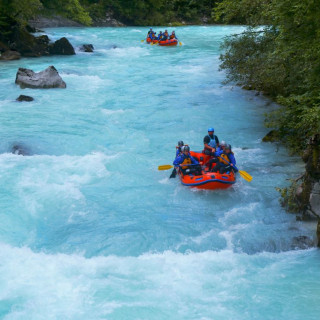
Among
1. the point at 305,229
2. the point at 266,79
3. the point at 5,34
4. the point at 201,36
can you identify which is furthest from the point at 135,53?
the point at 305,229

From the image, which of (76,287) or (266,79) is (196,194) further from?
(266,79)

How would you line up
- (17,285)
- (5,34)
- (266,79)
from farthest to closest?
A: 1. (5,34)
2. (266,79)
3. (17,285)

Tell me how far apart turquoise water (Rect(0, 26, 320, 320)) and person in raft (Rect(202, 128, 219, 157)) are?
0.86 m

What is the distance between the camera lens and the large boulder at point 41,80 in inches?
689

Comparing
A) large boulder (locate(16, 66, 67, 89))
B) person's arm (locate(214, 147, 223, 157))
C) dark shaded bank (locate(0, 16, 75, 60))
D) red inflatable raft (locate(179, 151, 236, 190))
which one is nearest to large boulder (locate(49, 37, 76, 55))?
dark shaded bank (locate(0, 16, 75, 60))

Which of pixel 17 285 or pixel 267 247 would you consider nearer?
pixel 17 285

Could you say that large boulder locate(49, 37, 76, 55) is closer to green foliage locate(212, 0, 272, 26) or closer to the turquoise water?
the turquoise water

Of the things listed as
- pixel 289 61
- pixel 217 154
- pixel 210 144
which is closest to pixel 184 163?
pixel 217 154

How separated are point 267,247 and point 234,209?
55.8 inches

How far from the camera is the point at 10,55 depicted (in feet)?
76.4

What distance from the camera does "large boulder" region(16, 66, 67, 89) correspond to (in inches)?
689

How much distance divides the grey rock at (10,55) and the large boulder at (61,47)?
219 centimetres

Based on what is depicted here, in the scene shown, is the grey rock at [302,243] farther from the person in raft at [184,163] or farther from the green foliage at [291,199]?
the person in raft at [184,163]

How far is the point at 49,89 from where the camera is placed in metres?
17.5
